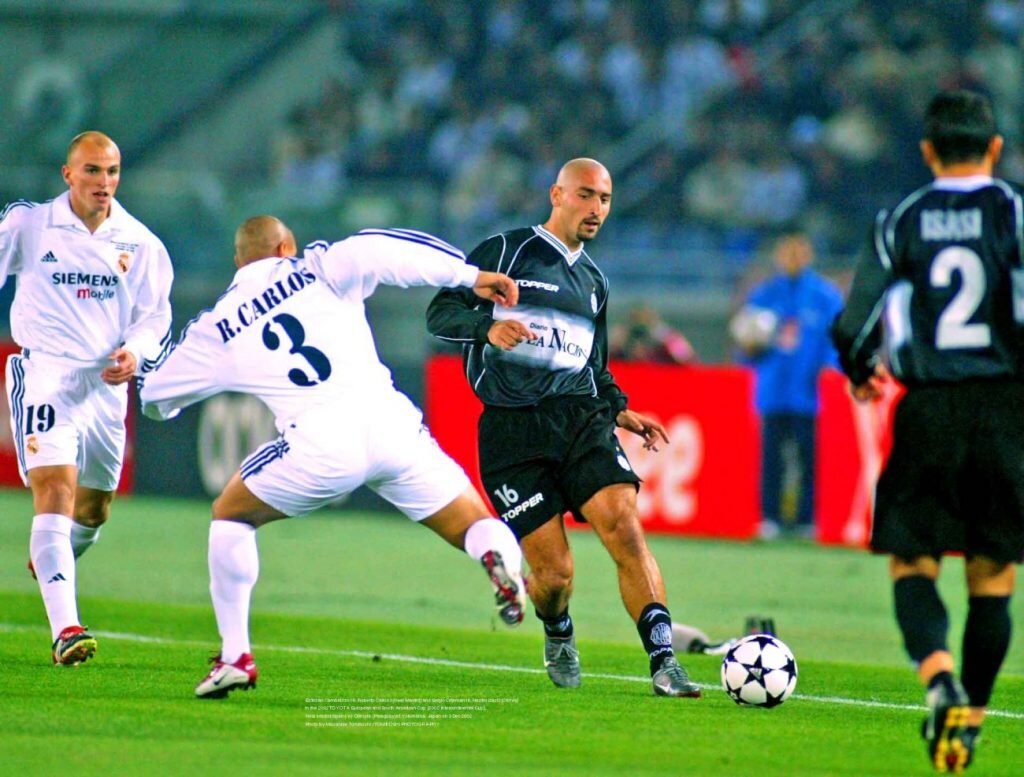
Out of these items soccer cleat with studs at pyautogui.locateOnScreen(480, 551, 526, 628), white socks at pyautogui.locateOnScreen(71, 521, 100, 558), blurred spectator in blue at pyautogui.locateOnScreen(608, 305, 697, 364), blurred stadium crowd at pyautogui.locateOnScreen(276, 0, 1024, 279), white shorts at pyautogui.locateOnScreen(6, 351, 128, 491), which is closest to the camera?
soccer cleat with studs at pyautogui.locateOnScreen(480, 551, 526, 628)

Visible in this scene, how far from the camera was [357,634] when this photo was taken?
10.5 metres

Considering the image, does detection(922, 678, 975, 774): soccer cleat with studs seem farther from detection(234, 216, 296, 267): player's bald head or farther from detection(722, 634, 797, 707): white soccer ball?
detection(234, 216, 296, 267): player's bald head

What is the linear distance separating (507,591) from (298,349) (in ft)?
4.05

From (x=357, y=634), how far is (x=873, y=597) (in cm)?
417

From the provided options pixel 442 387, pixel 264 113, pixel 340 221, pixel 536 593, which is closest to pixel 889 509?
pixel 536 593

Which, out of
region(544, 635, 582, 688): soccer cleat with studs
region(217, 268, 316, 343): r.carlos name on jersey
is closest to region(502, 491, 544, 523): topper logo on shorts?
region(544, 635, 582, 688): soccer cleat with studs

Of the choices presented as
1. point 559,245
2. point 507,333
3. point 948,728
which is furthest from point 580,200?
point 948,728

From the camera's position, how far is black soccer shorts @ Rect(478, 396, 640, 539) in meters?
8.09

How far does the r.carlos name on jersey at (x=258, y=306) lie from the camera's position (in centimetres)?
729

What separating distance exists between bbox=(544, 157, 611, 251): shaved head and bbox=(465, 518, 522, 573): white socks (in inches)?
59.1

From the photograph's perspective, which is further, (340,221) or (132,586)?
(340,221)

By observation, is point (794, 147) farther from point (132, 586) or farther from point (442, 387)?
point (132, 586)

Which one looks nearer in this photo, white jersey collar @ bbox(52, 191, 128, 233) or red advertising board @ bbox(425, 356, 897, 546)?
white jersey collar @ bbox(52, 191, 128, 233)

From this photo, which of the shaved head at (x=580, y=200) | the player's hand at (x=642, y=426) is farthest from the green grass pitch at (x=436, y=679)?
the shaved head at (x=580, y=200)
